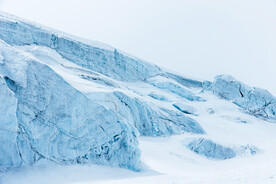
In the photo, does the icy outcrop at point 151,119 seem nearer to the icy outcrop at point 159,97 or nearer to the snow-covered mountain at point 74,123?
the snow-covered mountain at point 74,123

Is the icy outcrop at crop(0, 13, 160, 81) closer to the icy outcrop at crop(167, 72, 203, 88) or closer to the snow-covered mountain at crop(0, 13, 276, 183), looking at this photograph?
the snow-covered mountain at crop(0, 13, 276, 183)

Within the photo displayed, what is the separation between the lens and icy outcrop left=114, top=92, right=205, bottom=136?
1592cm

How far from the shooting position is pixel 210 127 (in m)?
23.4

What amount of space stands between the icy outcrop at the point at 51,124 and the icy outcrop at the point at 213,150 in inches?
314

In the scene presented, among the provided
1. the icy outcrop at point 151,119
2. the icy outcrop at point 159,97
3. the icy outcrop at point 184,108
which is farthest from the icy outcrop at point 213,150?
the icy outcrop at point 159,97

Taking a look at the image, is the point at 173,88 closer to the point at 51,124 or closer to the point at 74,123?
the point at 74,123

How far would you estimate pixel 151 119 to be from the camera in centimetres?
1819

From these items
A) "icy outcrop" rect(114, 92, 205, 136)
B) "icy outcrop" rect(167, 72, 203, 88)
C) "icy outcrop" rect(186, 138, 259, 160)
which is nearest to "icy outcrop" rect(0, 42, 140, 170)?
"icy outcrop" rect(114, 92, 205, 136)

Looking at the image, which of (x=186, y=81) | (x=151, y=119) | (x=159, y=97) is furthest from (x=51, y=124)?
(x=186, y=81)

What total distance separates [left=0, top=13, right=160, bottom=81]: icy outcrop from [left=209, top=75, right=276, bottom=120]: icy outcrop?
13223 mm

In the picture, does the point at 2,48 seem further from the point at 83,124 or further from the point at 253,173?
the point at 253,173

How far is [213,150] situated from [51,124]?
13364mm

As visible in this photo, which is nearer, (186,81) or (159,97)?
(159,97)

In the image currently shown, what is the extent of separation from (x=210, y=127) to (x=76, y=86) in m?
16.5
